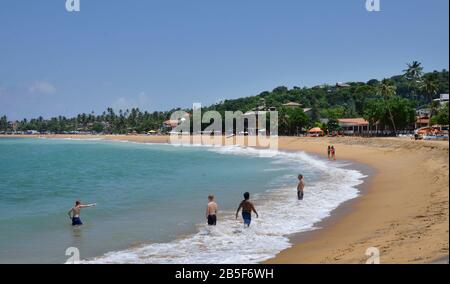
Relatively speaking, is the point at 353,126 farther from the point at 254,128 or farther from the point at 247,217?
the point at 247,217

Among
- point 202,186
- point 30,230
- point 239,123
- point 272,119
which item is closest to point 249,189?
point 202,186

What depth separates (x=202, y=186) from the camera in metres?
25.0

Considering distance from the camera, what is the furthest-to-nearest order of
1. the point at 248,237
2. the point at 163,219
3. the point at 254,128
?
the point at 254,128 < the point at 163,219 < the point at 248,237

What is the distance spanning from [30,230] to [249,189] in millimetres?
11278

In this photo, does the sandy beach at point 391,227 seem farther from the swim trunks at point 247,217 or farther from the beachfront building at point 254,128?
the beachfront building at point 254,128

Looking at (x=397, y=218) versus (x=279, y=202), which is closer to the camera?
(x=397, y=218)

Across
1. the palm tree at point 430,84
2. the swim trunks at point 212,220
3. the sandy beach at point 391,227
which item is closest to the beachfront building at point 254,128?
the palm tree at point 430,84

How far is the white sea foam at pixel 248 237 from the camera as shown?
10.3 meters

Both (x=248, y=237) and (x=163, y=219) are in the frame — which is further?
(x=163, y=219)

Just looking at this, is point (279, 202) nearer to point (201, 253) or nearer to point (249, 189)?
point (249, 189)

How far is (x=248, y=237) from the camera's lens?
12.0m

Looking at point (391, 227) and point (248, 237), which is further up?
point (391, 227)

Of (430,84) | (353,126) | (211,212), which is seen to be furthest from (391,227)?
(353,126)
